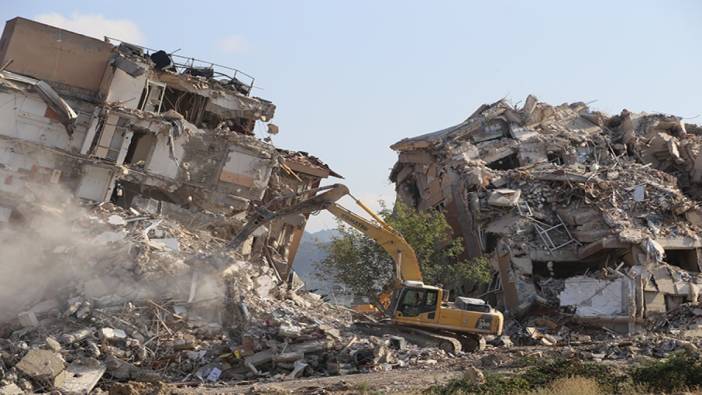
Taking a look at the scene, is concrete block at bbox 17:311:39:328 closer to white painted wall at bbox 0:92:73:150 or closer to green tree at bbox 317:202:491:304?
white painted wall at bbox 0:92:73:150

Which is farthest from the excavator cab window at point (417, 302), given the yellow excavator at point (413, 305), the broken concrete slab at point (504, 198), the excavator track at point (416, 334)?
the broken concrete slab at point (504, 198)

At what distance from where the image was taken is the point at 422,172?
111 feet

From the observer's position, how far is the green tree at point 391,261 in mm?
28844

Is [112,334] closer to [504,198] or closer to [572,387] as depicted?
[572,387]

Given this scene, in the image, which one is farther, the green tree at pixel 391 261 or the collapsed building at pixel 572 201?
the green tree at pixel 391 261

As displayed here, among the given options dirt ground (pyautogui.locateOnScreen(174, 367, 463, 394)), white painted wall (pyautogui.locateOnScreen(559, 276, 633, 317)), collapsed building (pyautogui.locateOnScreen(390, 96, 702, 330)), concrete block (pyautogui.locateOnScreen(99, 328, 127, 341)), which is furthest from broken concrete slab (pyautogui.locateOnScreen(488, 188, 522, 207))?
concrete block (pyautogui.locateOnScreen(99, 328, 127, 341))

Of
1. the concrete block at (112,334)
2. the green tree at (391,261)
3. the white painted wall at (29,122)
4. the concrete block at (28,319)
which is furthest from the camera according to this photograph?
Result: the green tree at (391,261)

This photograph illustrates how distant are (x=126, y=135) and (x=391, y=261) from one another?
9.61 meters

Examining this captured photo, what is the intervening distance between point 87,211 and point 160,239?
2.49m

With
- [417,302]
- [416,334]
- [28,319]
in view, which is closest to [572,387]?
[417,302]

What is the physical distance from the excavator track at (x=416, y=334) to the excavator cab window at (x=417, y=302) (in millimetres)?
465

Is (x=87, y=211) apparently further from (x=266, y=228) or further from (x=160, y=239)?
(x=266, y=228)

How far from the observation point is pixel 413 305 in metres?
18.6

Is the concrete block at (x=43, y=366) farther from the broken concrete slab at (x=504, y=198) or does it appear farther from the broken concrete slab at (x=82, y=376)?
the broken concrete slab at (x=504, y=198)
